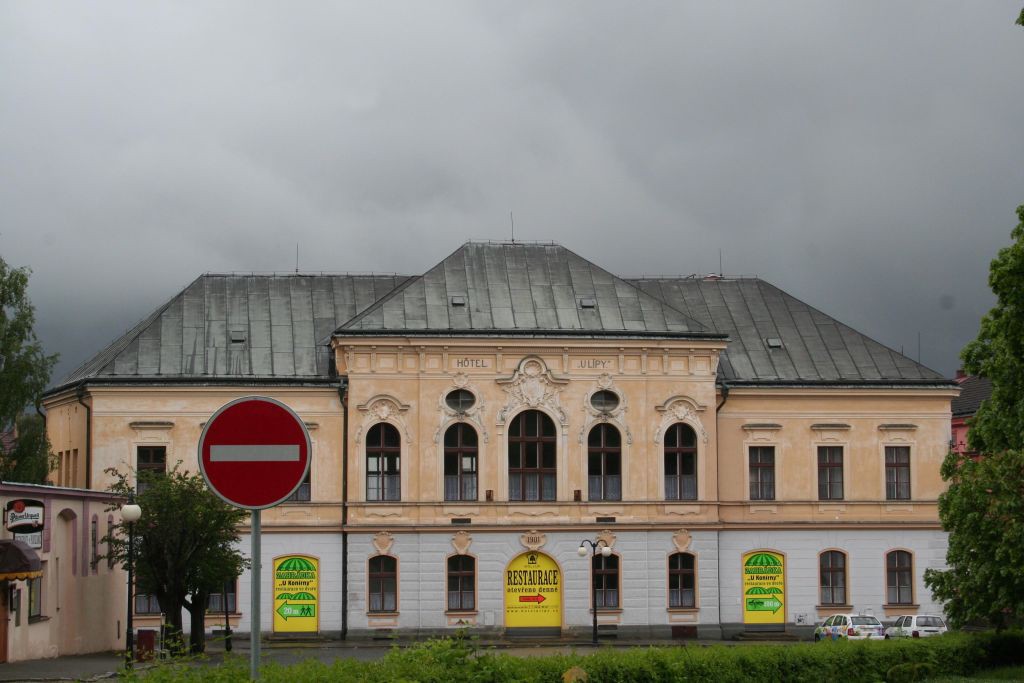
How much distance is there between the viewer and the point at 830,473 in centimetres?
5069

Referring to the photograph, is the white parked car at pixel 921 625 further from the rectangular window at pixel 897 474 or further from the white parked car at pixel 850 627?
the rectangular window at pixel 897 474

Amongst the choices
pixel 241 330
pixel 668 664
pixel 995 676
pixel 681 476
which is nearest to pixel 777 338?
pixel 681 476

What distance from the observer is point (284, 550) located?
157ft

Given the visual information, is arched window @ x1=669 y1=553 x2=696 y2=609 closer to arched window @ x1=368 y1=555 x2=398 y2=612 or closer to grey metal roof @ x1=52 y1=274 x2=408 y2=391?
arched window @ x1=368 y1=555 x2=398 y2=612

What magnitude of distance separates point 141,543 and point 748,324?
86.5 ft

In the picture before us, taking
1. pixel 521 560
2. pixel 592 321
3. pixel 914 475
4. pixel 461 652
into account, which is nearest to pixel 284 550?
pixel 521 560

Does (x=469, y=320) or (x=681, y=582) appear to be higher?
(x=469, y=320)

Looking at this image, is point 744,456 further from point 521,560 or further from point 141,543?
point 141,543

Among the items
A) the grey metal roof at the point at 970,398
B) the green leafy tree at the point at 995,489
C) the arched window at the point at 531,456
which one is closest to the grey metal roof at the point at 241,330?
the arched window at the point at 531,456

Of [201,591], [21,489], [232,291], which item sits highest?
[232,291]

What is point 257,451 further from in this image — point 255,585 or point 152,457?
point 152,457

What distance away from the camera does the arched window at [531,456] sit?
4850 centimetres

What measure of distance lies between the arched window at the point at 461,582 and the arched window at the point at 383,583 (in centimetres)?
191

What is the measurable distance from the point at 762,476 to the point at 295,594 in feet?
57.4
